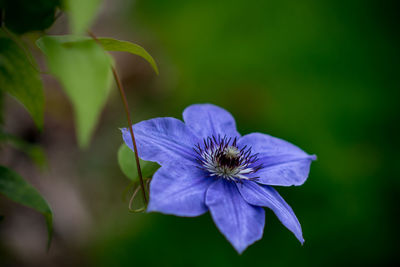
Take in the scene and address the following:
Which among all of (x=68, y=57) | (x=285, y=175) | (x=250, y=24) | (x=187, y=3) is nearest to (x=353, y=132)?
(x=250, y=24)

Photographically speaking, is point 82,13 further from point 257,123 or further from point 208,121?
point 257,123

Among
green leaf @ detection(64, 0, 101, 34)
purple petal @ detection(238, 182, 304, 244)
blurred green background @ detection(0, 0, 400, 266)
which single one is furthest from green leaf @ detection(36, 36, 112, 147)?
blurred green background @ detection(0, 0, 400, 266)

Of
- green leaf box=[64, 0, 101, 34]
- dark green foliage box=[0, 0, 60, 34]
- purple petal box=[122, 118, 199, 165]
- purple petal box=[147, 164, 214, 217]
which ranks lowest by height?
purple petal box=[147, 164, 214, 217]

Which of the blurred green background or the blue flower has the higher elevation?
the blue flower

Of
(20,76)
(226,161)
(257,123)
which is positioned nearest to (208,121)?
(226,161)

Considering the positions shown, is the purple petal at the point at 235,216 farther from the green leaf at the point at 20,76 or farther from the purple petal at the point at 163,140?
the green leaf at the point at 20,76

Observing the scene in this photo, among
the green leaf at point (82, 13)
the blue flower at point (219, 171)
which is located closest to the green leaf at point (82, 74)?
the green leaf at point (82, 13)

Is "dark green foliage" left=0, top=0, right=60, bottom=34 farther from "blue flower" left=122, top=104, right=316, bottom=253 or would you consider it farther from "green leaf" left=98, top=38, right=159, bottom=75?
"blue flower" left=122, top=104, right=316, bottom=253
